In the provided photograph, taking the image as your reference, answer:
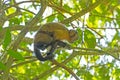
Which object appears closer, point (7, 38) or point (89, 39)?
point (7, 38)

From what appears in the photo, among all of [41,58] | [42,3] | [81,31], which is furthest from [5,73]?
[81,31]

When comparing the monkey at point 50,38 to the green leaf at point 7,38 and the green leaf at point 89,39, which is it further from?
the green leaf at point 89,39

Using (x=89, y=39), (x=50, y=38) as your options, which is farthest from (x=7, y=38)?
(x=89, y=39)

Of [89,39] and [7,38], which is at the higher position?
[7,38]

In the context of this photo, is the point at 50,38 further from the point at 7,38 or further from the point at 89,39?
the point at 89,39

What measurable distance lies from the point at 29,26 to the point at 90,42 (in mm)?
477

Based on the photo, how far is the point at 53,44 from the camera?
1196 millimetres

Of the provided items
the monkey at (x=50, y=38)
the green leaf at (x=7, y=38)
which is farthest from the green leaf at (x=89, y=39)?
the green leaf at (x=7, y=38)

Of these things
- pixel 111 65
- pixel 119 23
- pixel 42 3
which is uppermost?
pixel 42 3

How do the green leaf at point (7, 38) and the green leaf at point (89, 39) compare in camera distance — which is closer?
the green leaf at point (7, 38)

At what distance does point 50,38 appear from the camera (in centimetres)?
119

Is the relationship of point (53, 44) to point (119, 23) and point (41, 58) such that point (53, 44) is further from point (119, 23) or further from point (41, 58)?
point (119, 23)

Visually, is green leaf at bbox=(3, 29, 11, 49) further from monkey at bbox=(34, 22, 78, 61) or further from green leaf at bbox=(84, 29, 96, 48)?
green leaf at bbox=(84, 29, 96, 48)

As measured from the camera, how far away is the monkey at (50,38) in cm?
119
